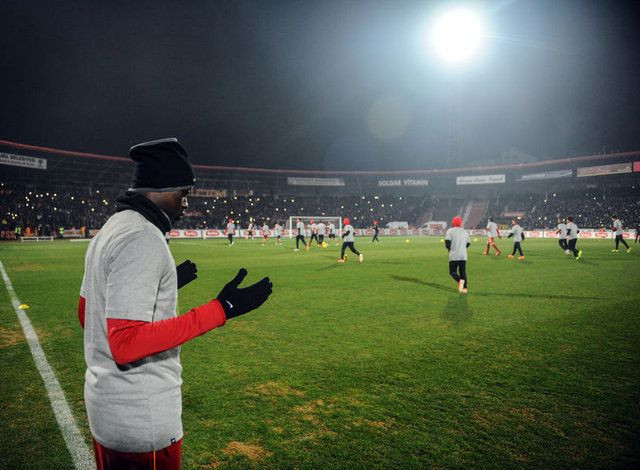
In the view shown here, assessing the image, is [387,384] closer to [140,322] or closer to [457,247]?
[140,322]

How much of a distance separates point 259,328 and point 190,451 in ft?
12.1

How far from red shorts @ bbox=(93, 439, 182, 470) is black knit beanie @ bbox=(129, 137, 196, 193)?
112 cm

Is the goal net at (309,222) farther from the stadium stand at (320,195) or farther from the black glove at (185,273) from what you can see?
the black glove at (185,273)

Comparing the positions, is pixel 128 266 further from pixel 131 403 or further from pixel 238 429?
pixel 238 429

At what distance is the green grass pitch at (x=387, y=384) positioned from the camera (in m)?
3.24

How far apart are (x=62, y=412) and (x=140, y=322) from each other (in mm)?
3261

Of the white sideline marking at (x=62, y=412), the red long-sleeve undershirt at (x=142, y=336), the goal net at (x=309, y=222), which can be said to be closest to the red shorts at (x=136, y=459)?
the red long-sleeve undershirt at (x=142, y=336)

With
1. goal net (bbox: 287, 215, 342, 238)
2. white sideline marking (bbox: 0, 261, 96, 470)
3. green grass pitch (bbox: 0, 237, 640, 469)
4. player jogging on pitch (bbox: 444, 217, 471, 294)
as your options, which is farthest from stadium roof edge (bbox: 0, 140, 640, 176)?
player jogging on pitch (bbox: 444, 217, 471, 294)

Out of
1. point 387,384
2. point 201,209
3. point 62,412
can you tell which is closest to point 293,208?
point 201,209

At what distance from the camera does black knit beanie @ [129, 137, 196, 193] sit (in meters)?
1.79

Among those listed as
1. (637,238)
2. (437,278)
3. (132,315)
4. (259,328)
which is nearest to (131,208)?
(132,315)

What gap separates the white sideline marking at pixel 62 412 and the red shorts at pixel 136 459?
175 cm

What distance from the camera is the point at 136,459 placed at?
166 centimetres

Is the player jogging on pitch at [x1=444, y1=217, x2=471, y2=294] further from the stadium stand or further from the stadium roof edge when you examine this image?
the stadium roof edge
